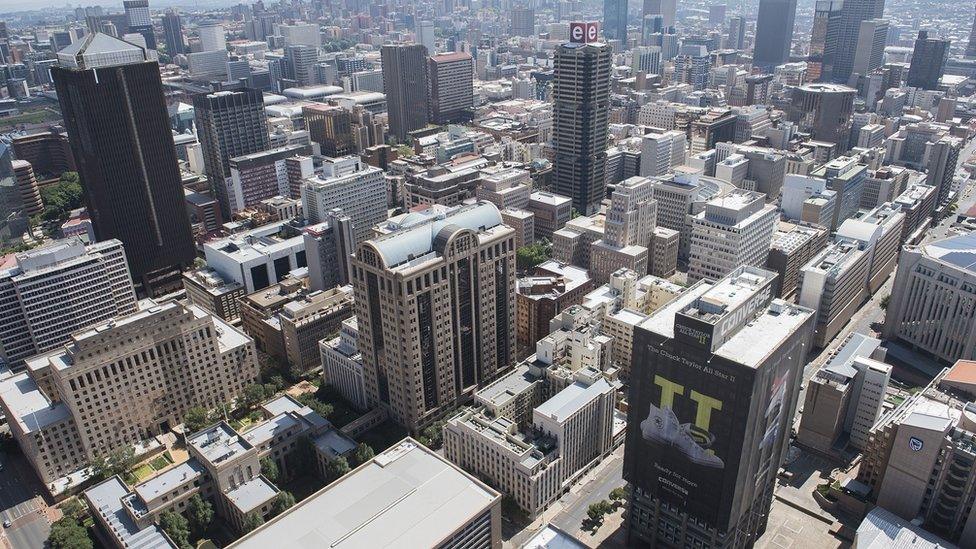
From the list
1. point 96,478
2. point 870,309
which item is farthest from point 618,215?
point 96,478

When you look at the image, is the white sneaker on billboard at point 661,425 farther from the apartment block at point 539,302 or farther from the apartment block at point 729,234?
the apartment block at point 729,234

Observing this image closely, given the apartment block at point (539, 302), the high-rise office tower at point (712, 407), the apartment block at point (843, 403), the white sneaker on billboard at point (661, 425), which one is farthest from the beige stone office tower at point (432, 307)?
the apartment block at point (843, 403)

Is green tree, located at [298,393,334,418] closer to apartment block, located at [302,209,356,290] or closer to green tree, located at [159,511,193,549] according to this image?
green tree, located at [159,511,193,549]

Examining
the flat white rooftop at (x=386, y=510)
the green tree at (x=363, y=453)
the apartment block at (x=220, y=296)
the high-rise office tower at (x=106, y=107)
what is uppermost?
the high-rise office tower at (x=106, y=107)

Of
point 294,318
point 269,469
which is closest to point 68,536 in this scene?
point 269,469

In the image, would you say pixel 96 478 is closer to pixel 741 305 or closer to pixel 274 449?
pixel 274 449
